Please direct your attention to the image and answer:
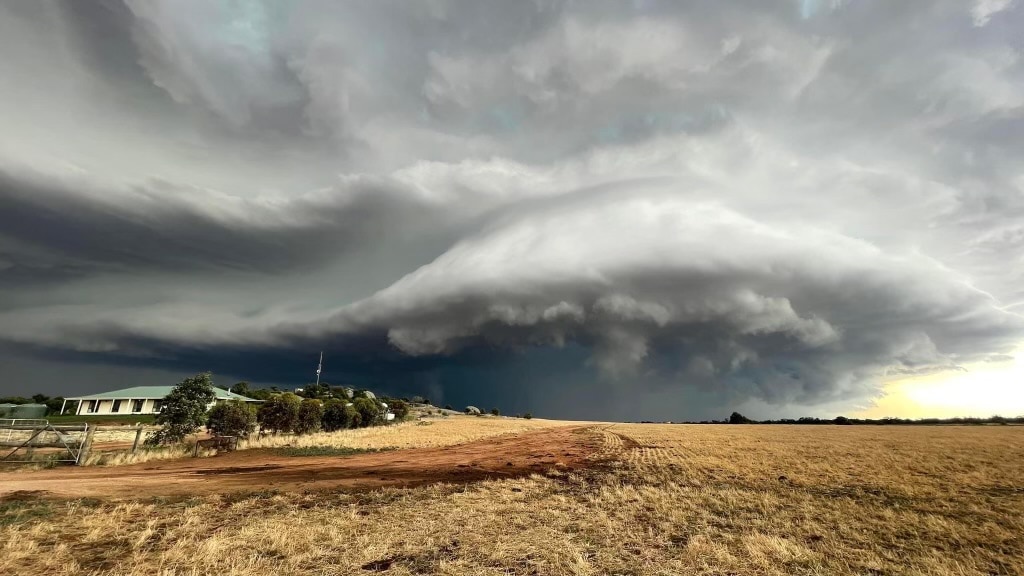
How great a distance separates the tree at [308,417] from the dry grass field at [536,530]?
4097 centimetres

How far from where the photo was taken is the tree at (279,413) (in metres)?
55.5

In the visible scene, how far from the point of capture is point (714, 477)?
28031 millimetres

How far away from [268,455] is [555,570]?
36.0 meters

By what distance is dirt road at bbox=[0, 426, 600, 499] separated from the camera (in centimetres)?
2042

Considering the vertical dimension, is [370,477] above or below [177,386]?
below

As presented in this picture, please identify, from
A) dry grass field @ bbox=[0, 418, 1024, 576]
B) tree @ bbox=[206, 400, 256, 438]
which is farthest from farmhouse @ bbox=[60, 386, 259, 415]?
dry grass field @ bbox=[0, 418, 1024, 576]

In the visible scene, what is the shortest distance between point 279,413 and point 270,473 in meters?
33.0

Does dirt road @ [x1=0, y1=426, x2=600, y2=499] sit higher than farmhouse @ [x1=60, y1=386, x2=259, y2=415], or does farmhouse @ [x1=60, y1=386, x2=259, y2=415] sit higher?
farmhouse @ [x1=60, y1=386, x2=259, y2=415]

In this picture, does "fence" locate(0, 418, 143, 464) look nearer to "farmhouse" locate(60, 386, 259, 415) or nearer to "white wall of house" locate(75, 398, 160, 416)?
"farmhouse" locate(60, 386, 259, 415)

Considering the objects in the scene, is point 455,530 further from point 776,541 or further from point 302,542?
point 776,541

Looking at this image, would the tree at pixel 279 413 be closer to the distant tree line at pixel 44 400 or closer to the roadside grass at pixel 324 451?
the roadside grass at pixel 324 451

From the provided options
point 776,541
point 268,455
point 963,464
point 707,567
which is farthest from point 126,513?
point 963,464

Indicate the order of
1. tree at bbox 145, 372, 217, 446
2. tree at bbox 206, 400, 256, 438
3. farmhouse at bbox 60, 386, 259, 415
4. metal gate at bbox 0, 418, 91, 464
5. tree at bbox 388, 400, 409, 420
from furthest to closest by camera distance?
tree at bbox 388, 400, 409, 420, farmhouse at bbox 60, 386, 259, 415, tree at bbox 206, 400, 256, 438, tree at bbox 145, 372, 217, 446, metal gate at bbox 0, 418, 91, 464

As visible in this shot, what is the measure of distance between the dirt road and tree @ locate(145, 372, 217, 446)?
202 inches
